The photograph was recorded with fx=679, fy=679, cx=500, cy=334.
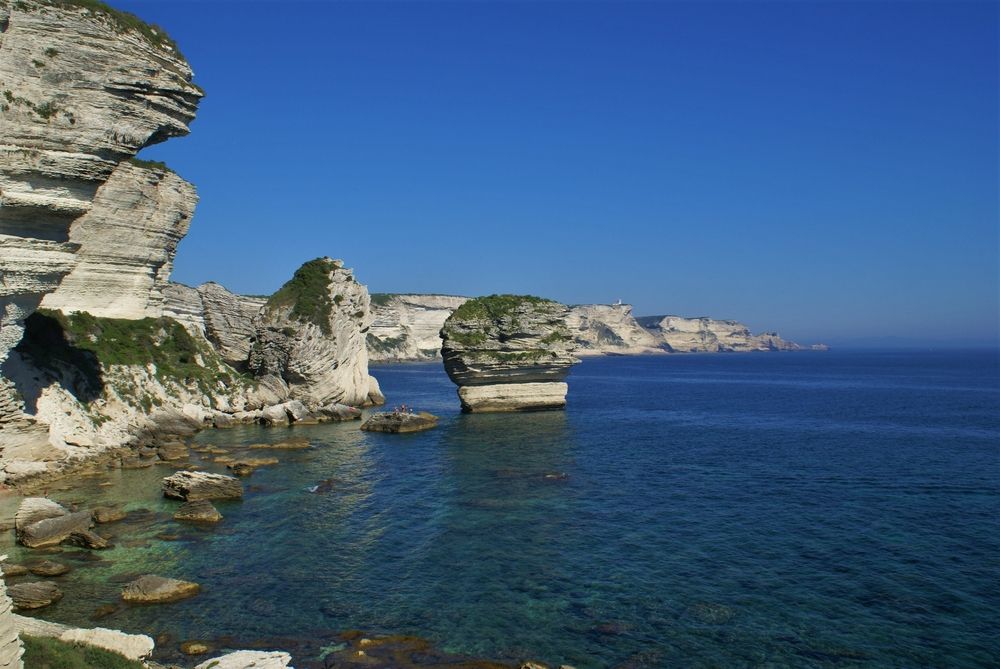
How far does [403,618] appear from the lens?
60.0 ft

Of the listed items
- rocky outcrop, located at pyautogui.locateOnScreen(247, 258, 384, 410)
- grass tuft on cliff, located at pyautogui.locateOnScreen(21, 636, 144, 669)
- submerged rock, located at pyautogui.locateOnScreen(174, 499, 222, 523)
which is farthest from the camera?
rocky outcrop, located at pyautogui.locateOnScreen(247, 258, 384, 410)

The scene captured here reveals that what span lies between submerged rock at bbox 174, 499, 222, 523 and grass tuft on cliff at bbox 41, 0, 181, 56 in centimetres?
2151

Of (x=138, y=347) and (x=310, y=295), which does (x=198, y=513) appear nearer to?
(x=138, y=347)

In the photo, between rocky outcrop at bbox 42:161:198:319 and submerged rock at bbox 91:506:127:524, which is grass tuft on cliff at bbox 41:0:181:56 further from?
submerged rock at bbox 91:506:127:524

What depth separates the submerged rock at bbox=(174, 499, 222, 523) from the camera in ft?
88.3

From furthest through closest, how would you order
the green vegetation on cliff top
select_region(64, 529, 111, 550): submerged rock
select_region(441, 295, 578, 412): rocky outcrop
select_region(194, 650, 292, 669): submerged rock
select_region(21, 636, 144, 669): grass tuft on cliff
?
select_region(441, 295, 578, 412): rocky outcrop, the green vegetation on cliff top, select_region(64, 529, 111, 550): submerged rock, select_region(194, 650, 292, 669): submerged rock, select_region(21, 636, 144, 669): grass tuft on cliff

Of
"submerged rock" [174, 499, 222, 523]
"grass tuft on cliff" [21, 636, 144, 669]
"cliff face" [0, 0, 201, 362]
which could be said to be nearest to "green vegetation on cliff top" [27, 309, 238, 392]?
"cliff face" [0, 0, 201, 362]

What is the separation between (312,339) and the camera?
6266 cm

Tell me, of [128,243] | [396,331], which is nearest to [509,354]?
[128,243]

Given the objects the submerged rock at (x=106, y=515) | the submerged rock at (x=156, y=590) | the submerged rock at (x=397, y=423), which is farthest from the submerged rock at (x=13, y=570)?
the submerged rock at (x=397, y=423)

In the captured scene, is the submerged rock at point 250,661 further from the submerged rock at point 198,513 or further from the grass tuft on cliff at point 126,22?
the grass tuft on cliff at point 126,22

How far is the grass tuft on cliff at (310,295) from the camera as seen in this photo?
6328 centimetres

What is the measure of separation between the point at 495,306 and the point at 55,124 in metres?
41.1

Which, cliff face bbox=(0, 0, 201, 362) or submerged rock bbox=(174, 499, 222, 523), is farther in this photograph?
submerged rock bbox=(174, 499, 222, 523)
